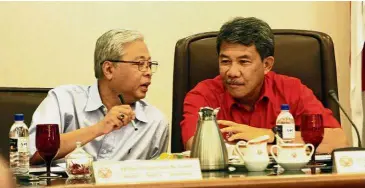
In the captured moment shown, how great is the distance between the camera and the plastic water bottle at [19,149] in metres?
1.59

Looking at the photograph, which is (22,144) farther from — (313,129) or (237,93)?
(237,93)

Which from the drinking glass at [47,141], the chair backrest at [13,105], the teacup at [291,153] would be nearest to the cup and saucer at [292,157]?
the teacup at [291,153]

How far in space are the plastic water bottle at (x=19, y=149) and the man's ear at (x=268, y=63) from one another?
3.92ft

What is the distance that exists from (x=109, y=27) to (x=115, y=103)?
877 mm

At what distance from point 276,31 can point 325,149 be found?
675 millimetres

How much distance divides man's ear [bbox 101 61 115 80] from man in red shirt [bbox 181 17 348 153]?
0.33 meters

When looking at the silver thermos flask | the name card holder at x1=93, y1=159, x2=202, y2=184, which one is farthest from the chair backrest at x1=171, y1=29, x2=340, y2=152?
the name card holder at x1=93, y1=159, x2=202, y2=184

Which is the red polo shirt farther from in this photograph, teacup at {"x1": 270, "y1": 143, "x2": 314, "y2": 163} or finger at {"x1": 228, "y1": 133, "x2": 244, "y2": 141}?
teacup at {"x1": 270, "y1": 143, "x2": 314, "y2": 163}

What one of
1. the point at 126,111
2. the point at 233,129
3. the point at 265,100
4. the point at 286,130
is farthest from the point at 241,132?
the point at 265,100

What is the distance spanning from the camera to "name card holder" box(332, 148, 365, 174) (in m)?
1.45

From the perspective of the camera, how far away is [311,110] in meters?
2.43

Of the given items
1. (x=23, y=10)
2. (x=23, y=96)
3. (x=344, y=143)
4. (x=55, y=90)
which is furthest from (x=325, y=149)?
(x=23, y=10)

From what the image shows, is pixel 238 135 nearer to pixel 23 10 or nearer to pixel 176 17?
pixel 176 17

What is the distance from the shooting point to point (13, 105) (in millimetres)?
2482
